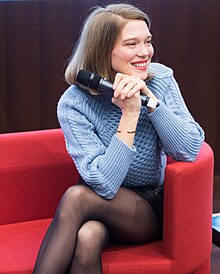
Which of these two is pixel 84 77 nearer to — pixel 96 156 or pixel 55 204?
pixel 96 156

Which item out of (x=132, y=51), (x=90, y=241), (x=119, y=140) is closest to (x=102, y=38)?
(x=132, y=51)

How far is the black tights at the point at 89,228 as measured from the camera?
2150 millimetres

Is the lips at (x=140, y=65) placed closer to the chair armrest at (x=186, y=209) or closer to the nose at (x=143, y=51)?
the nose at (x=143, y=51)

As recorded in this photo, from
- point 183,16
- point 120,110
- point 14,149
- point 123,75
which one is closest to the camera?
point 123,75

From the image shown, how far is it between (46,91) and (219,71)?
106cm

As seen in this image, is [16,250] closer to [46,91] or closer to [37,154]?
[37,154]

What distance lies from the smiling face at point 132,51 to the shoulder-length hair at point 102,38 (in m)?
0.02

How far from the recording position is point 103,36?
7.73ft

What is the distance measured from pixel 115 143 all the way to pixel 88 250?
0.35m

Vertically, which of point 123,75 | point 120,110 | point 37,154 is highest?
point 123,75

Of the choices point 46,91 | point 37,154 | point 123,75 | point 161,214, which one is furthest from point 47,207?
point 46,91

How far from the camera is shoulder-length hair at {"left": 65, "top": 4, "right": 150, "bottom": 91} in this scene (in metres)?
2.35

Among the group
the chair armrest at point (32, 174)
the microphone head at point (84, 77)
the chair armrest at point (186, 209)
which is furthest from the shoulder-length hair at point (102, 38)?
the chair armrest at point (186, 209)

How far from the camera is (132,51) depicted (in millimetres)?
2336
